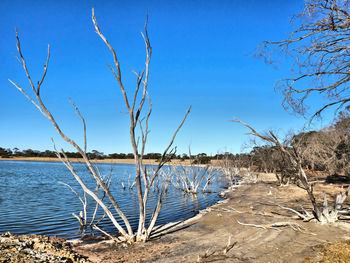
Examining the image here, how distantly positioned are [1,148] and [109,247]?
133 meters

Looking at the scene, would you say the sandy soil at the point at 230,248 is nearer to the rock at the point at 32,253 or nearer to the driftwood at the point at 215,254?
A: the driftwood at the point at 215,254

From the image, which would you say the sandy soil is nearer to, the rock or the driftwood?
the driftwood

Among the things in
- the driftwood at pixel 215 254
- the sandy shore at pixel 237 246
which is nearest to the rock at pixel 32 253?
the sandy shore at pixel 237 246

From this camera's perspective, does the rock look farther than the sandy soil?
A: No

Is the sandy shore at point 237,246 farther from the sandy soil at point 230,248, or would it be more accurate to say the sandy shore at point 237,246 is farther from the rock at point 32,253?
the rock at point 32,253

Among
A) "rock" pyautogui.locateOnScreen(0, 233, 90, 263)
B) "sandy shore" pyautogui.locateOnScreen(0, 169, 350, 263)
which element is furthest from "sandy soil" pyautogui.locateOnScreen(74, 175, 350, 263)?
"rock" pyautogui.locateOnScreen(0, 233, 90, 263)

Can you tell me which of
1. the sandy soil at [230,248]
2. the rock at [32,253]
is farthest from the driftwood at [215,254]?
the rock at [32,253]

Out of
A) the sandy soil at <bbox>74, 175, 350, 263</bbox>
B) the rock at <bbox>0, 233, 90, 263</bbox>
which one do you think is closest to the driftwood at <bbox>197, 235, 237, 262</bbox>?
the sandy soil at <bbox>74, 175, 350, 263</bbox>

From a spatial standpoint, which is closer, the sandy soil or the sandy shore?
the sandy shore

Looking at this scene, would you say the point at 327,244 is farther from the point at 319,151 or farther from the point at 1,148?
the point at 1,148

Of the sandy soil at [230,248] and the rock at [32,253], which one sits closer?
the rock at [32,253]

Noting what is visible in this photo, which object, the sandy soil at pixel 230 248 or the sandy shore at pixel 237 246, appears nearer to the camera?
the sandy shore at pixel 237 246

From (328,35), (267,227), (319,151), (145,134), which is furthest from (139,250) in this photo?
(319,151)

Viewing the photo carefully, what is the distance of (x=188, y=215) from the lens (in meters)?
11.2
